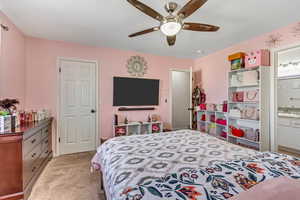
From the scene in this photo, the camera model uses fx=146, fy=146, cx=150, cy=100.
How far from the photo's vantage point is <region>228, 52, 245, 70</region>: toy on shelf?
3.01m

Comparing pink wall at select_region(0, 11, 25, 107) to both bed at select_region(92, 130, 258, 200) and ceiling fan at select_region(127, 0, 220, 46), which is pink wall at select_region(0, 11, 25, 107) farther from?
ceiling fan at select_region(127, 0, 220, 46)

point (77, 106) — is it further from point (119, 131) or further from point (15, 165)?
point (15, 165)

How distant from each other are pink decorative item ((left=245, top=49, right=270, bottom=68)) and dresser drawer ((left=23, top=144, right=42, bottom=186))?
3.90m

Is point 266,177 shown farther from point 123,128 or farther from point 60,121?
point 60,121

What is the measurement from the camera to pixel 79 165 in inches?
106

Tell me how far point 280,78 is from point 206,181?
3063mm

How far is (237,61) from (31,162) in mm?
4020

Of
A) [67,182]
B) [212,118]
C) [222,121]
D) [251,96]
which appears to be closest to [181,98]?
[212,118]

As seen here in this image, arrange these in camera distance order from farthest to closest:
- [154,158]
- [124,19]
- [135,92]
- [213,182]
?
[135,92]
[124,19]
[154,158]
[213,182]

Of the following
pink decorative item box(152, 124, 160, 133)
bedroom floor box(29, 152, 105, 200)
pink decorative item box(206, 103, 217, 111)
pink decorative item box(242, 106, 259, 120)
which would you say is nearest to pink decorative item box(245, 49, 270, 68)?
pink decorative item box(242, 106, 259, 120)

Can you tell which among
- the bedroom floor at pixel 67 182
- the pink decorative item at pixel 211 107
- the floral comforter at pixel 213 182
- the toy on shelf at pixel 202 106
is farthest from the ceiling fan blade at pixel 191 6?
the toy on shelf at pixel 202 106

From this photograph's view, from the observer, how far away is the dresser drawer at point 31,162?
1.80 m

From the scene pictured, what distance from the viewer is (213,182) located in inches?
36.0

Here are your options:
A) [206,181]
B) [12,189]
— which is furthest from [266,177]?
[12,189]
